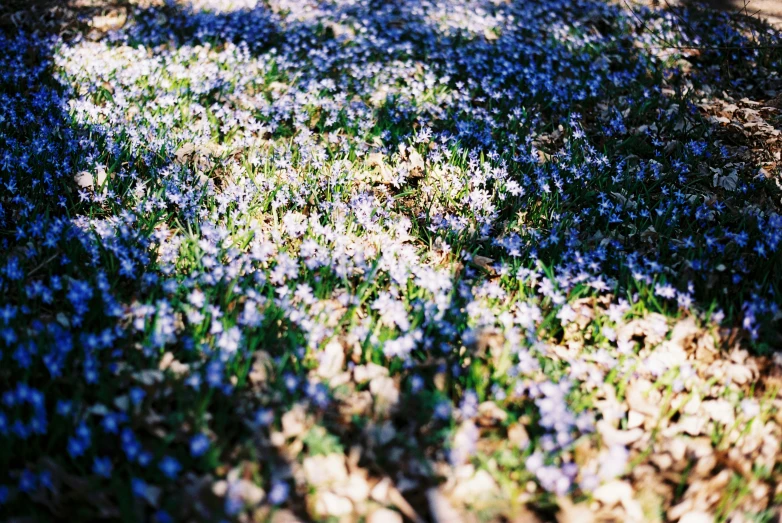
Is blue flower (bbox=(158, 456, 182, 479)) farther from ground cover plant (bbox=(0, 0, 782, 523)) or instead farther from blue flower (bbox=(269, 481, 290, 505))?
blue flower (bbox=(269, 481, 290, 505))

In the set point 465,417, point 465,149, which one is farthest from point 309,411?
point 465,149

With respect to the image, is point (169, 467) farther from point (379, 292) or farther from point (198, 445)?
point (379, 292)

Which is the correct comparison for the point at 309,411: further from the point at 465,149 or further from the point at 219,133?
the point at 219,133

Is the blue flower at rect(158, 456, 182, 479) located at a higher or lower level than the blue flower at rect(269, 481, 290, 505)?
lower

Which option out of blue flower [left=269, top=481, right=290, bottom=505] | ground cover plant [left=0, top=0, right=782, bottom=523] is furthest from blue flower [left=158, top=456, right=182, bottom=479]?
blue flower [left=269, top=481, right=290, bottom=505]

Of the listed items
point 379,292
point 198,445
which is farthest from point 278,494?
point 379,292

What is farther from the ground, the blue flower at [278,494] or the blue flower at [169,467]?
the blue flower at [278,494]

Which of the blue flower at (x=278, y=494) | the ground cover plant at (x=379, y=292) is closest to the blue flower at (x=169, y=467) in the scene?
the ground cover plant at (x=379, y=292)

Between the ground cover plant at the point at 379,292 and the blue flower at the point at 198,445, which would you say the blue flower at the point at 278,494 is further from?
the blue flower at the point at 198,445

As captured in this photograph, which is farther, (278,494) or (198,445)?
(198,445)
